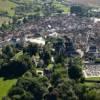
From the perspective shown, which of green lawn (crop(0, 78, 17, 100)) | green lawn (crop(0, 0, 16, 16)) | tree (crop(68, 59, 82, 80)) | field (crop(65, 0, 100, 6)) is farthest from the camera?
field (crop(65, 0, 100, 6))

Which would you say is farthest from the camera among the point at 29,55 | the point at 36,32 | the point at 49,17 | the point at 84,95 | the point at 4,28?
the point at 49,17

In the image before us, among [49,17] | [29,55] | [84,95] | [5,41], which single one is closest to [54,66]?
[29,55]

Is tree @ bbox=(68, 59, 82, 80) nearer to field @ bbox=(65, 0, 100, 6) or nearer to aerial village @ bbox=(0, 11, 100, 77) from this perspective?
aerial village @ bbox=(0, 11, 100, 77)

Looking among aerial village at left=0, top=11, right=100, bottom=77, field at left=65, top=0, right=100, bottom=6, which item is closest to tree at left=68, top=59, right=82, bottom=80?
aerial village at left=0, top=11, right=100, bottom=77

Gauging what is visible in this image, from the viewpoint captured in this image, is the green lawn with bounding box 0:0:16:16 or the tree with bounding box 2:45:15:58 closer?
the tree with bounding box 2:45:15:58

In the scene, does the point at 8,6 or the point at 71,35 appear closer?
the point at 71,35

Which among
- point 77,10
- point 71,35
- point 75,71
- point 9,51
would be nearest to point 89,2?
point 77,10

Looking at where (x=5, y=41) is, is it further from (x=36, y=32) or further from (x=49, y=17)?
(x=49, y=17)

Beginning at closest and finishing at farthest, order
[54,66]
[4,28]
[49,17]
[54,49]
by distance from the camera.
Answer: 1. [54,66]
2. [54,49]
3. [4,28]
4. [49,17]

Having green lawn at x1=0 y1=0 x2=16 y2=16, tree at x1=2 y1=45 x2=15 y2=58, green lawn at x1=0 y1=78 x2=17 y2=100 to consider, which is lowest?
green lawn at x1=0 y1=0 x2=16 y2=16

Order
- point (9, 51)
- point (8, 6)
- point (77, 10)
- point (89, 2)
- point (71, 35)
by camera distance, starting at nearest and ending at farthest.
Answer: point (9, 51) < point (71, 35) < point (77, 10) < point (8, 6) < point (89, 2)

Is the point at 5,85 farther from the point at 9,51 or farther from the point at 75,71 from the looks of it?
the point at 9,51
